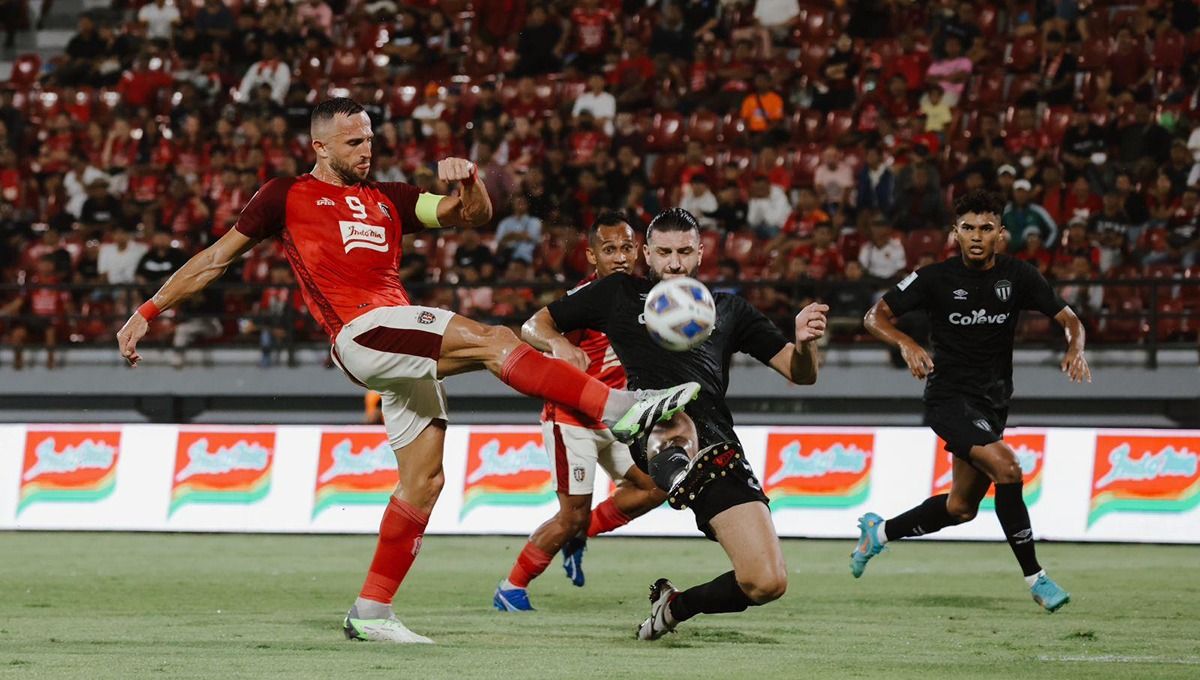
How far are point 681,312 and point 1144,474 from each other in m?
9.23

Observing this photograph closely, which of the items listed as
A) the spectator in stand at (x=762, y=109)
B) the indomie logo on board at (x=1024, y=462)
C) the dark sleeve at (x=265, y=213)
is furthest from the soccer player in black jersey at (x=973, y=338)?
the spectator in stand at (x=762, y=109)

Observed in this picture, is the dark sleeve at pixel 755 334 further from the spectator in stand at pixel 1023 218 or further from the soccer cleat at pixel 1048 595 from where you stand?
the spectator in stand at pixel 1023 218

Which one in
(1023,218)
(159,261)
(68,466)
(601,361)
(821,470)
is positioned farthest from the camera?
(159,261)

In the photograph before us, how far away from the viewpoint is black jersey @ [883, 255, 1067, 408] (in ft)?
34.1

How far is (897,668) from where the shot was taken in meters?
6.96

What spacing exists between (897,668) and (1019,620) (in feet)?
8.67

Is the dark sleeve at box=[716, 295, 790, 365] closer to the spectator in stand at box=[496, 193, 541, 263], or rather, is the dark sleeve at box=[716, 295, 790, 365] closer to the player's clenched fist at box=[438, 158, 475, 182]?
the player's clenched fist at box=[438, 158, 475, 182]

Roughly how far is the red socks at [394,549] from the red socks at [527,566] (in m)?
1.83

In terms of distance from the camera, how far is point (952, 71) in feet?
68.9

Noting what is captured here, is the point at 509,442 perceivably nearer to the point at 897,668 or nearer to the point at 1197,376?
the point at 1197,376

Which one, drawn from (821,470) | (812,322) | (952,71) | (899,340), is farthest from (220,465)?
(952,71)

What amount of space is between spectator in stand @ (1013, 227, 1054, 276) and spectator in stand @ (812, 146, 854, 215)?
2.39 m

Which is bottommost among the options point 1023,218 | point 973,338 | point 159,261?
point 159,261

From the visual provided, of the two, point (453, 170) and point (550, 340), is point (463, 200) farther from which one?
point (550, 340)
